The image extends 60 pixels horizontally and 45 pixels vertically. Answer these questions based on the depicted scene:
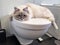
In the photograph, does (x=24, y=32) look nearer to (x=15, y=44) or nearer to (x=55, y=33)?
(x=15, y=44)

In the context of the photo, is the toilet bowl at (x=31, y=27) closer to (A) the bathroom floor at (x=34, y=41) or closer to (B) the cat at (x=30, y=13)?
(B) the cat at (x=30, y=13)

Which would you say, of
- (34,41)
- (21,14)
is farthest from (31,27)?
(34,41)

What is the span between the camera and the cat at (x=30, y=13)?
139 cm

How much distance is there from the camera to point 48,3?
6.72 feet

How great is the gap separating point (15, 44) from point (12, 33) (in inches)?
9.5

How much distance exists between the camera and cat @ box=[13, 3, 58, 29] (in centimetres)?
139

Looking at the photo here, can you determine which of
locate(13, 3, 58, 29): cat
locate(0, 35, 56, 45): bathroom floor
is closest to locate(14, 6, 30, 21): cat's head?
locate(13, 3, 58, 29): cat

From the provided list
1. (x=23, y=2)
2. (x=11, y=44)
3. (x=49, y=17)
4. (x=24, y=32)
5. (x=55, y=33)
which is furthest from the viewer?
(x=55, y=33)

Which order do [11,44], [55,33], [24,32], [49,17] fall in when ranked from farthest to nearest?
[55,33]
[11,44]
[49,17]
[24,32]

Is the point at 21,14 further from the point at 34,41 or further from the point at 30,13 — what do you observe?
the point at 34,41

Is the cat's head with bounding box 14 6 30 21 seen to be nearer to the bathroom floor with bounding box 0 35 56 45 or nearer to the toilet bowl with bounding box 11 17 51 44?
the toilet bowl with bounding box 11 17 51 44

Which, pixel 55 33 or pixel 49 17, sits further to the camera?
pixel 55 33

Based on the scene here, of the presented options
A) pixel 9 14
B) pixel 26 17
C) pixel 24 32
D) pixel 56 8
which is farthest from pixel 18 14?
pixel 56 8

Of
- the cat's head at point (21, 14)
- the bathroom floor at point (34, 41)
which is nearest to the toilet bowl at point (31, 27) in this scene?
the cat's head at point (21, 14)
